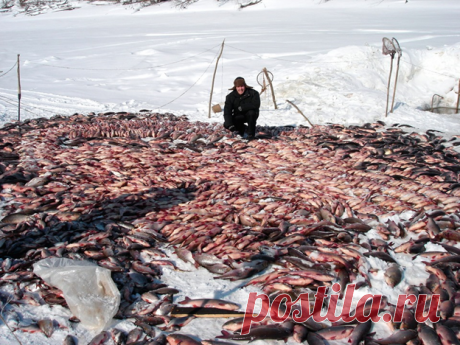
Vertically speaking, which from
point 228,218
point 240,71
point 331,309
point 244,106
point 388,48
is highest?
point 388,48

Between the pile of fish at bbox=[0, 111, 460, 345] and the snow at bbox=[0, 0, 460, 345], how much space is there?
0.19 m

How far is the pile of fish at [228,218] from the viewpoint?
141 inches

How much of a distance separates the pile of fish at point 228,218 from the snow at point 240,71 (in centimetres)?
19

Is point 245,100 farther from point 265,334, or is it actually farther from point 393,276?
point 265,334

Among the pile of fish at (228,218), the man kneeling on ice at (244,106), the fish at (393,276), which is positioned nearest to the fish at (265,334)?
the pile of fish at (228,218)

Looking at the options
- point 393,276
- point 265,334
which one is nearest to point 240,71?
point 393,276

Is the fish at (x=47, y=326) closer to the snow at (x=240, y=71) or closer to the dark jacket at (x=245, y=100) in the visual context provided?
the snow at (x=240, y=71)

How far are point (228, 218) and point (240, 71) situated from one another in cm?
1328

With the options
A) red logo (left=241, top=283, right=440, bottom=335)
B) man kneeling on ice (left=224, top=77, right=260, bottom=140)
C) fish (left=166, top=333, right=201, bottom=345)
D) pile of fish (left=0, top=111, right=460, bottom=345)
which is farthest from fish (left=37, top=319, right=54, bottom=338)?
man kneeling on ice (left=224, top=77, right=260, bottom=140)

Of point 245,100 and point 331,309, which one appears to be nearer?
point 331,309

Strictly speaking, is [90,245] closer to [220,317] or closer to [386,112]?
[220,317]

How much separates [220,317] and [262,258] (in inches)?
34.9

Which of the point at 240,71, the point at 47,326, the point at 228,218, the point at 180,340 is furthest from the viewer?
the point at 240,71

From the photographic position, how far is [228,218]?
16.5 feet
